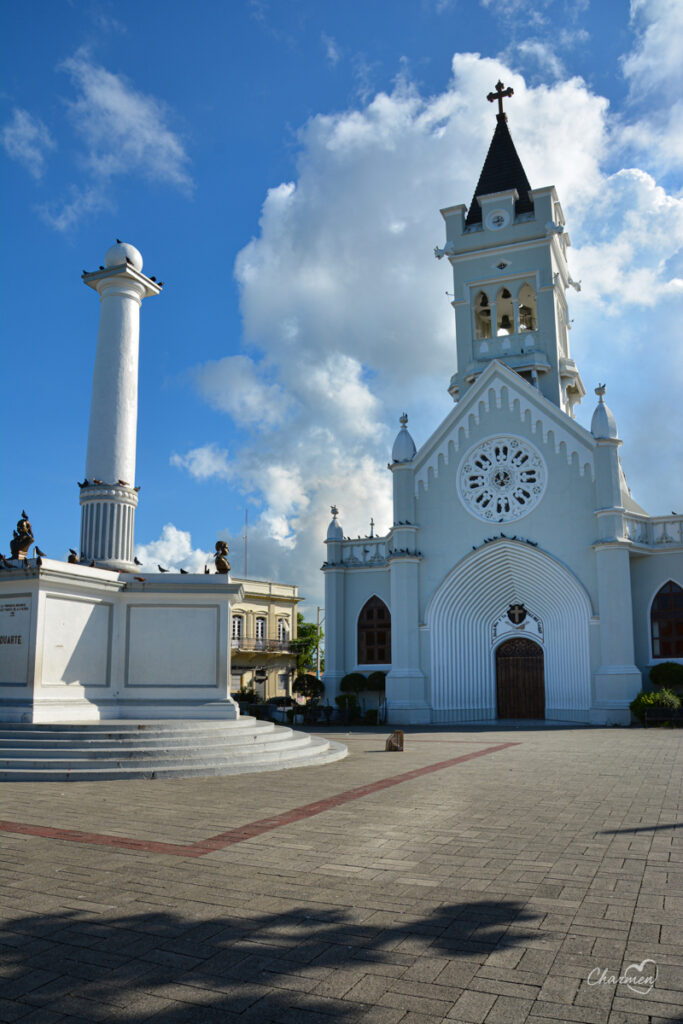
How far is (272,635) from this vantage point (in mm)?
55344

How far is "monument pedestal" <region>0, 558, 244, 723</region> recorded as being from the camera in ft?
44.2

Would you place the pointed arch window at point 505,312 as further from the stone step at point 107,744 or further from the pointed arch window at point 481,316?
the stone step at point 107,744

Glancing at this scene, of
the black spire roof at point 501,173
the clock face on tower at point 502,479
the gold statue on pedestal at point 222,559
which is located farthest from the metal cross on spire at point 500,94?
the gold statue on pedestal at point 222,559

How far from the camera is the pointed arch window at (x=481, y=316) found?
3681cm

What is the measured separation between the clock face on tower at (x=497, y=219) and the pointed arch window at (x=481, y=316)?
315 cm

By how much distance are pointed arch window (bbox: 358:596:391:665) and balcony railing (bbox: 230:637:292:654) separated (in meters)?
18.4

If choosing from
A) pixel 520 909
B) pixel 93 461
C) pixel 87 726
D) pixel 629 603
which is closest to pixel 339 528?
pixel 629 603

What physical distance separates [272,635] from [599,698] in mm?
31214

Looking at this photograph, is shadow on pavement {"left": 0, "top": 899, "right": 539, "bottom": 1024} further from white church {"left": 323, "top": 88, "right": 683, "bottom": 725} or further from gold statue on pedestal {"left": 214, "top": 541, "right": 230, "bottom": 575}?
white church {"left": 323, "top": 88, "right": 683, "bottom": 725}

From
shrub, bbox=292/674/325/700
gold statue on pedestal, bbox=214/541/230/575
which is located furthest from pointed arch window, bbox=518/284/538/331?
gold statue on pedestal, bbox=214/541/230/575

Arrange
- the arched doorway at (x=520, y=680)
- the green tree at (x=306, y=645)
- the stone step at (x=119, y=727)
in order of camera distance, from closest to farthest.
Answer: the stone step at (x=119, y=727)
the arched doorway at (x=520, y=680)
the green tree at (x=306, y=645)

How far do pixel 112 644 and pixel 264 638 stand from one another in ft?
132

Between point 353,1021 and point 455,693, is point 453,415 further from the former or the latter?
point 353,1021

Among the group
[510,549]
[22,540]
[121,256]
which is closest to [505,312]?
[510,549]
